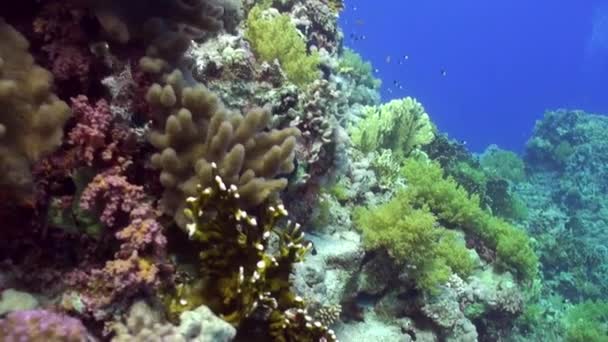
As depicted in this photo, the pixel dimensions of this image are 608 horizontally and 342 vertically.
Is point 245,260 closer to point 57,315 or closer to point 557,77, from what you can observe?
point 57,315

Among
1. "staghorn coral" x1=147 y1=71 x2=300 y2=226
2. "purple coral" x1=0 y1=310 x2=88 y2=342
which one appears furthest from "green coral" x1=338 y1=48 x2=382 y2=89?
"purple coral" x1=0 y1=310 x2=88 y2=342

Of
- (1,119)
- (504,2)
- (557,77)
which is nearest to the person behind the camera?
(1,119)

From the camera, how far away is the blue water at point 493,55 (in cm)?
12288

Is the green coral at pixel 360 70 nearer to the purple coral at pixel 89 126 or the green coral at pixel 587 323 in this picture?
the green coral at pixel 587 323

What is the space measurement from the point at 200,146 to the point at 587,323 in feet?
31.7

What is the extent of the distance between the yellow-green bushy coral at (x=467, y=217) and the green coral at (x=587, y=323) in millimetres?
2355

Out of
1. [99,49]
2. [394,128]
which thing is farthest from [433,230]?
[99,49]

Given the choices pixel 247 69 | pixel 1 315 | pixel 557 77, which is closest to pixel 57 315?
pixel 1 315

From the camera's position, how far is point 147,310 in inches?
120

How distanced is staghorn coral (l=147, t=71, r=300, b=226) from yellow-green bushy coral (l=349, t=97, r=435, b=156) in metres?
5.62

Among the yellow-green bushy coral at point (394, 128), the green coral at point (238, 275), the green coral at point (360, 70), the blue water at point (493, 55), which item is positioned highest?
the blue water at point (493, 55)

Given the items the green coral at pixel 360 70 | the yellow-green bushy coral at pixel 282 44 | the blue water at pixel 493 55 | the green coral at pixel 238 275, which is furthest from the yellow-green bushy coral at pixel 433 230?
the blue water at pixel 493 55

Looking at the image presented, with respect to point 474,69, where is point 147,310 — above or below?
below

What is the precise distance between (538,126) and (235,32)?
20.9m
